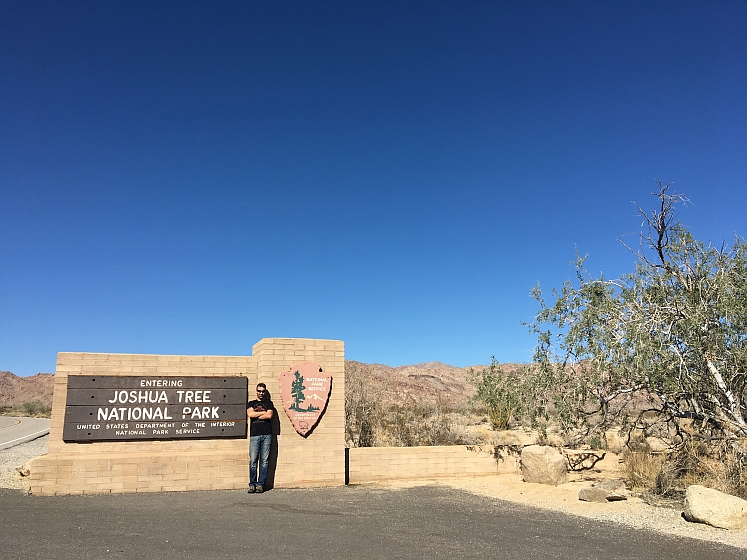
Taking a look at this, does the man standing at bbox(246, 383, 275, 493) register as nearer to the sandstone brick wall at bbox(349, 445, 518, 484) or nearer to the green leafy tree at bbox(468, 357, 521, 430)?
the sandstone brick wall at bbox(349, 445, 518, 484)

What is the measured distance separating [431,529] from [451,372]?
6520cm

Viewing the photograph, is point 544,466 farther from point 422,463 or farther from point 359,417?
point 359,417

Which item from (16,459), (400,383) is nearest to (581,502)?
(16,459)

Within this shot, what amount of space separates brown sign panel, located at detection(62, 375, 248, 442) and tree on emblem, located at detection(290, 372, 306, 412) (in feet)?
3.51

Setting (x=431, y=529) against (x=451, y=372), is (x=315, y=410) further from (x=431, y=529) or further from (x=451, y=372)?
(x=451, y=372)

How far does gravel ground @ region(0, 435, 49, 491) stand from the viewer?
43.7 ft

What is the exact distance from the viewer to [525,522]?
9.74m

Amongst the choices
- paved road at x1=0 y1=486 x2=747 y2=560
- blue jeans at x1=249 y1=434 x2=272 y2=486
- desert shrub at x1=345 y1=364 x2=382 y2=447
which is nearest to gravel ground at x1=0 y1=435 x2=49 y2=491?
paved road at x1=0 y1=486 x2=747 y2=560

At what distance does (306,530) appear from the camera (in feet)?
29.1

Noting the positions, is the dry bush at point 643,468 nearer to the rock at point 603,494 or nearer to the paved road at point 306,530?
the rock at point 603,494

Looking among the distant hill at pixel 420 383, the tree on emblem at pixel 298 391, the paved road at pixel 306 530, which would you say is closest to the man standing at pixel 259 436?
the paved road at pixel 306 530

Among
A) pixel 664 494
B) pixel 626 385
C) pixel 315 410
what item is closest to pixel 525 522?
pixel 664 494

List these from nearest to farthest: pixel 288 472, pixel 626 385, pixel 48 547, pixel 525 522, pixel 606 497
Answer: pixel 48 547 → pixel 525 522 → pixel 606 497 → pixel 626 385 → pixel 288 472

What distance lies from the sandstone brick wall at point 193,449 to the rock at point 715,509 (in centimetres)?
711
